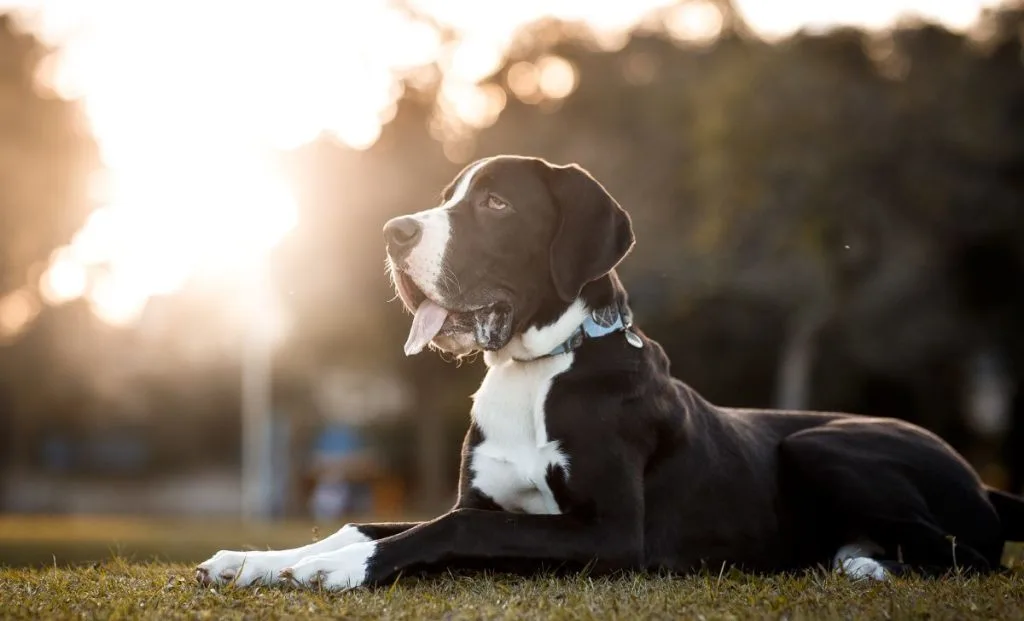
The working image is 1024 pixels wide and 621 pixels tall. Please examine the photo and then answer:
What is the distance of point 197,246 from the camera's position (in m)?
31.7

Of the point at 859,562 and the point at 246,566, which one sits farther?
the point at 859,562

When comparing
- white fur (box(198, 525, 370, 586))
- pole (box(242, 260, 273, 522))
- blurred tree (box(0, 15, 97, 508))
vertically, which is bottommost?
pole (box(242, 260, 273, 522))

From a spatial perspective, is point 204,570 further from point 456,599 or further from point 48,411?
point 48,411

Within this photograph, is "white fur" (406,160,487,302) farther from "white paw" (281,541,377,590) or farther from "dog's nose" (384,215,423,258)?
"white paw" (281,541,377,590)

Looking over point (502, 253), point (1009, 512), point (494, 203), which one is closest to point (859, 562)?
point (1009, 512)

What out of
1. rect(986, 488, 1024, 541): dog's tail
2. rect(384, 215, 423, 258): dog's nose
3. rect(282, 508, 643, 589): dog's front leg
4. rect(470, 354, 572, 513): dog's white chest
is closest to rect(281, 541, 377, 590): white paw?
rect(282, 508, 643, 589): dog's front leg

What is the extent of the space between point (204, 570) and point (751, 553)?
2.43m

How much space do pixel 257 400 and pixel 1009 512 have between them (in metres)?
33.5

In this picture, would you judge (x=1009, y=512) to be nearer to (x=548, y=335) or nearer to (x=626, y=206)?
(x=548, y=335)

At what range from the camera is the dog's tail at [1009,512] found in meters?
6.22

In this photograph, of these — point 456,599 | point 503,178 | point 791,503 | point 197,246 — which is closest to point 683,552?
point 791,503

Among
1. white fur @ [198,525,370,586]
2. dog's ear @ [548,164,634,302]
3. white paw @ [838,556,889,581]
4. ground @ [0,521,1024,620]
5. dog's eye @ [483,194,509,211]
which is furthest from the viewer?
dog's eye @ [483,194,509,211]

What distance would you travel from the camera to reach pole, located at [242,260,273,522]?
3478 cm

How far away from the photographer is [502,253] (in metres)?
5.39
